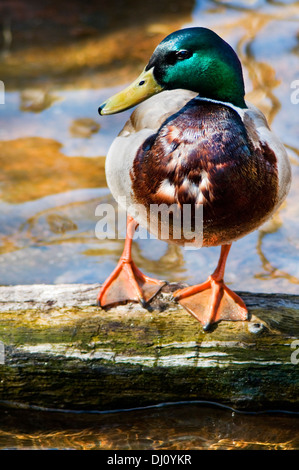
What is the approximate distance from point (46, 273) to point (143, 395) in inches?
63.0

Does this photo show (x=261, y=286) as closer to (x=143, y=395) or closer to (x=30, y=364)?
(x=143, y=395)

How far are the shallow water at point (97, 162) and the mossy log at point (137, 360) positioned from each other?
13 cm

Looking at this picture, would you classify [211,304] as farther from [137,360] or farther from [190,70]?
[190,70]

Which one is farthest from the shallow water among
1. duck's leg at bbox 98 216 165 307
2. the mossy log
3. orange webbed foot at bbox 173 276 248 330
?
duck's leg at bbox 98 216 165 307

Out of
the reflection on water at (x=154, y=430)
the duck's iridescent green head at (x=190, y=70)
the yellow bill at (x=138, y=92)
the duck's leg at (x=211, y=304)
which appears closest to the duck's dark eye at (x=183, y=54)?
the duck's iridescent green head at (x=190, y=70)

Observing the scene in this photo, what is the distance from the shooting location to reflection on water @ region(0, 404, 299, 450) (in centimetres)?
300

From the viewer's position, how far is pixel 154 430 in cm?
305

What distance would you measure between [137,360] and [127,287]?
1.48ft

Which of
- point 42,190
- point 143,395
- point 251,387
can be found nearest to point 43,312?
point 143,395

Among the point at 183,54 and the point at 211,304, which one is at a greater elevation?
the point at 183,54

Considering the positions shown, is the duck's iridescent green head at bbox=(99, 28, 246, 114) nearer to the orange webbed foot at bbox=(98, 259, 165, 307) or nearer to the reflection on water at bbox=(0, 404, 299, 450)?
the orange webbed foot at bbox=(98, 259, 165, 307)

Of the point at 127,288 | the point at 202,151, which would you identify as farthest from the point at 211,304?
the point at 202,151

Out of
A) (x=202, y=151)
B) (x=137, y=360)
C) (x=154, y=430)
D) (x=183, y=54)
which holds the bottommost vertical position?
(x=154, y=430)

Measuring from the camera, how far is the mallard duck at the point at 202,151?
9.02 ft
